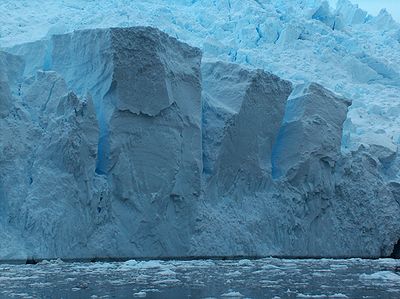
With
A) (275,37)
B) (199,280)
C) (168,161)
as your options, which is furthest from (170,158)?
(275,37)

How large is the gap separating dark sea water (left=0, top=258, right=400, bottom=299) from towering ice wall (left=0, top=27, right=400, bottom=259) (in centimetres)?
96

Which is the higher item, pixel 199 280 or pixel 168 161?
pixel 168 161

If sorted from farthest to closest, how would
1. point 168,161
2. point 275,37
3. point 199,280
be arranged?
point 275,37 → point 168,161 → point 199,280

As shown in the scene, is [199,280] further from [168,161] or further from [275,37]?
[275,37]

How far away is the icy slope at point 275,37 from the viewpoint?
13.9 m

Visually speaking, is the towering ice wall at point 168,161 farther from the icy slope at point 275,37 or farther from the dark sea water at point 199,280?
the icy slope at point 275,37

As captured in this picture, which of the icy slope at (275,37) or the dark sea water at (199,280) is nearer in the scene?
the dark sea water at (199,280)

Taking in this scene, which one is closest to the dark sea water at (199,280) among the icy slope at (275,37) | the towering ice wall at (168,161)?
the towering ice wall at (168,161)

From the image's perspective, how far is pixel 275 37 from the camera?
15742 millimetres

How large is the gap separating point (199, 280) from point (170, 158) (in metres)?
3.61

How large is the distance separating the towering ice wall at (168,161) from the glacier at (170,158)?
20mm

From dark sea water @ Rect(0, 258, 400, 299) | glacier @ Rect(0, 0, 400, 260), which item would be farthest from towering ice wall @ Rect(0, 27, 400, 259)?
dark sea water @ Rect(0, 258, 400, 299)

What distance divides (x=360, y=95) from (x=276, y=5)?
3751 mm

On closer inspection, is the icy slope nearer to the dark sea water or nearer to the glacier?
the glacier
